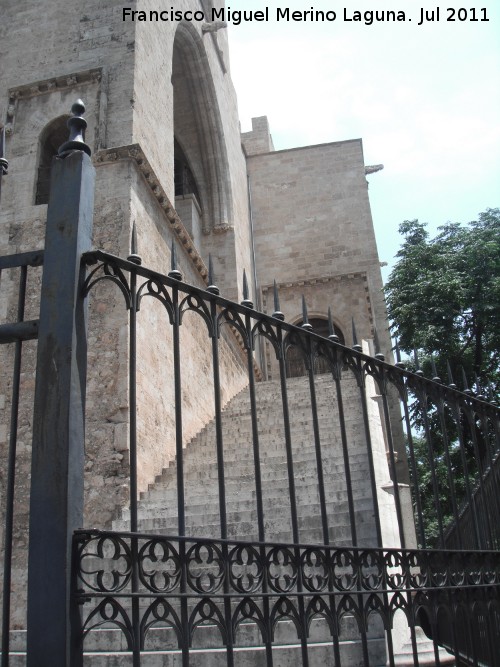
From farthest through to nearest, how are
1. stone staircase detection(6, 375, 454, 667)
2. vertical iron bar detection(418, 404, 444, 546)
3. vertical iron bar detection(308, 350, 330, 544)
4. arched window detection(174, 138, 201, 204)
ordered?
1. arched window detection(174, 138, 201, 204)
2. stone staircase detection(6, 375, 454, 667)
3. vertical iron bar detection(418, 404, 444, 546)
4. vertical iron bar detection(308, 350, 330, 544)

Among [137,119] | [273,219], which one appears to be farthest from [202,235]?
[137,119]

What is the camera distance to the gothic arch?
55.3ft

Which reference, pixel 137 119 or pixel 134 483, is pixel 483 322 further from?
pixel 134 483

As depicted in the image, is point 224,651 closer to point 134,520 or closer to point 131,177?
point 134,520

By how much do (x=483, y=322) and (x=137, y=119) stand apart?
784 cm

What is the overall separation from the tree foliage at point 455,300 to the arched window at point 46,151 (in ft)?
24.7

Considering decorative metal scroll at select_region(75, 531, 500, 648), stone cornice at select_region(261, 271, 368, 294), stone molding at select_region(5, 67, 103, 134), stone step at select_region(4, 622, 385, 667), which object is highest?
stone cornice at select_region(261, 271, 368, 294)

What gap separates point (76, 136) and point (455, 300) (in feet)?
38.3

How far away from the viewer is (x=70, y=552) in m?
2.14

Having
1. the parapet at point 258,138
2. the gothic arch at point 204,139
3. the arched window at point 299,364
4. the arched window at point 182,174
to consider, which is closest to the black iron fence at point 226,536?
the arched window at point 299,364

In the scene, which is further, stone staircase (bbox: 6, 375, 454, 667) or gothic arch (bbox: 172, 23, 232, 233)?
gothic arch (bbox: 172, 23, 232, 233)

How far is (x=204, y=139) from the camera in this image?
57.9 feet

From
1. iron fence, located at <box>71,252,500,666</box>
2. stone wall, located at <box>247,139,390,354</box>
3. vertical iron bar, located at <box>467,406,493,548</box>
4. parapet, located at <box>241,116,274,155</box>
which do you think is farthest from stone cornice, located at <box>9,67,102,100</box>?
parapet, located at <box>241,116,274,155</box>

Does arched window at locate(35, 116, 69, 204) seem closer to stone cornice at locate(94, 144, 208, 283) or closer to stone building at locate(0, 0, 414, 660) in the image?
stone building at locate(0, 0, 414, 660)
